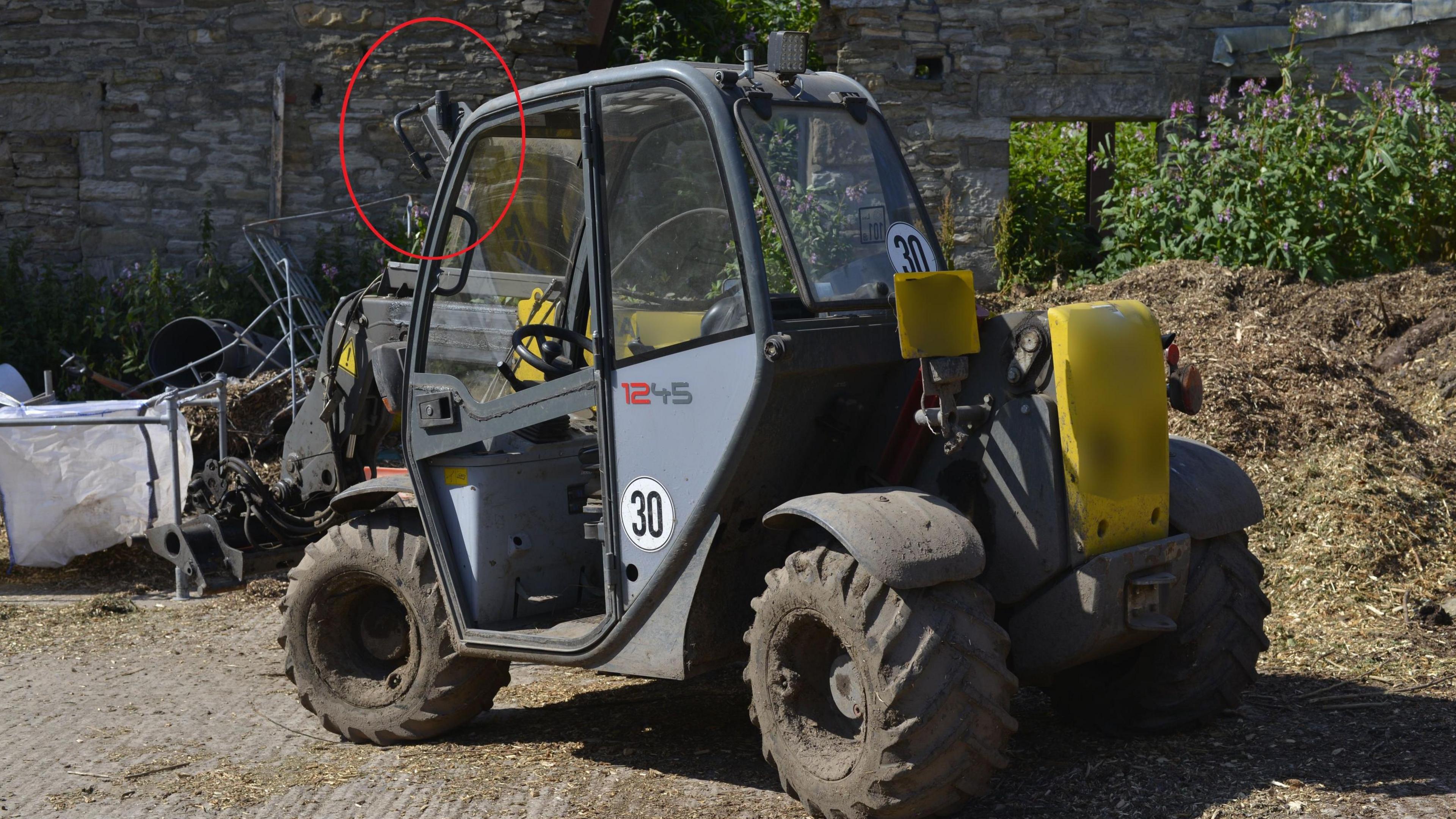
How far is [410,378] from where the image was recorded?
15.9ft

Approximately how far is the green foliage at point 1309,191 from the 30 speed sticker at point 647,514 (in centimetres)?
638

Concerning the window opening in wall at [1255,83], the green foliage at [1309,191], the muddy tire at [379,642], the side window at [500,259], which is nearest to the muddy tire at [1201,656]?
the muddy tire at [379,642]

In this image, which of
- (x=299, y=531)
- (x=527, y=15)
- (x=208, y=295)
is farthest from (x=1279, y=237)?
→ (x=208, y=295)

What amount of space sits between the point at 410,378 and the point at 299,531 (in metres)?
2.22

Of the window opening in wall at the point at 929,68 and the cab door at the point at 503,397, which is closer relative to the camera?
the cab door at the point at 503,397

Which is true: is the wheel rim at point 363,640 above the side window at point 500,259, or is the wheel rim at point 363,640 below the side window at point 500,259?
below

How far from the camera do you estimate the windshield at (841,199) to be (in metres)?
4.11

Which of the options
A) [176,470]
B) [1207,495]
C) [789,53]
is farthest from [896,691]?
[176,470]

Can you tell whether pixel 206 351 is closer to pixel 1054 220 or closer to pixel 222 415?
pixel 222 415

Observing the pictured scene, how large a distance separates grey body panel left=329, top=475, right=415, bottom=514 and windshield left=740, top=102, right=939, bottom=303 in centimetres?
162

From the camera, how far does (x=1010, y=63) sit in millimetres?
11047

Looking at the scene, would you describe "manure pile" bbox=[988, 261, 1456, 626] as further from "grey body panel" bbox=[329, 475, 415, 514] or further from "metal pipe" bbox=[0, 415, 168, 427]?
"metal pipe" bbox=[0, 415, 168, 427]

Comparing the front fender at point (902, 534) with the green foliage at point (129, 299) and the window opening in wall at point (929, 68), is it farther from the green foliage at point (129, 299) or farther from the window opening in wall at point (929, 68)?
the window opening in wall at point (929, 68)

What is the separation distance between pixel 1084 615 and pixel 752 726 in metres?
1.50
